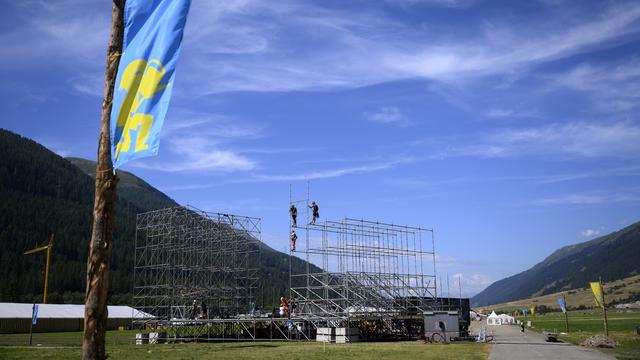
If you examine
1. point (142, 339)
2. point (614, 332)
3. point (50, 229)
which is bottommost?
point (614, 332)

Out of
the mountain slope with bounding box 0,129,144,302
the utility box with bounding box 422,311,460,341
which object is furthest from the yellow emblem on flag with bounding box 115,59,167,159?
the mountain slope with bounding box 0,129,144,302

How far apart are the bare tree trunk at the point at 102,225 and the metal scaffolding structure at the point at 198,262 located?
127 feet

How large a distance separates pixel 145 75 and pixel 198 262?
49.5 metres

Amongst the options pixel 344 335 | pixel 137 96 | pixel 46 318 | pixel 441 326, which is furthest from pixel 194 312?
pixel 137 96

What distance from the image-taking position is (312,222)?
37031mm

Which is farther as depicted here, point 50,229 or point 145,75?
point 50,229

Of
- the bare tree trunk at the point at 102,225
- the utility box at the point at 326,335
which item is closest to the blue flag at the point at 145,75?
the bare tree trunk at the point at 102,225

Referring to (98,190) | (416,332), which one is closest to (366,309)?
(416,332)

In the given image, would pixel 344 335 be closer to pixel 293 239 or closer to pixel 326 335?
pixel 326 335

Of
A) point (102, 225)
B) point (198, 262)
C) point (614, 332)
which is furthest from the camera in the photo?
point (198, 262)

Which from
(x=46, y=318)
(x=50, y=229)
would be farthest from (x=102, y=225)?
(x=50, y=229)

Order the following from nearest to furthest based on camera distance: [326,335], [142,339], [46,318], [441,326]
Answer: [441,326], [326,335], [142,339], [46,318]

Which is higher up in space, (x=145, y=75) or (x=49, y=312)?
(x=145, y=75)

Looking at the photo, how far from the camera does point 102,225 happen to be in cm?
600
